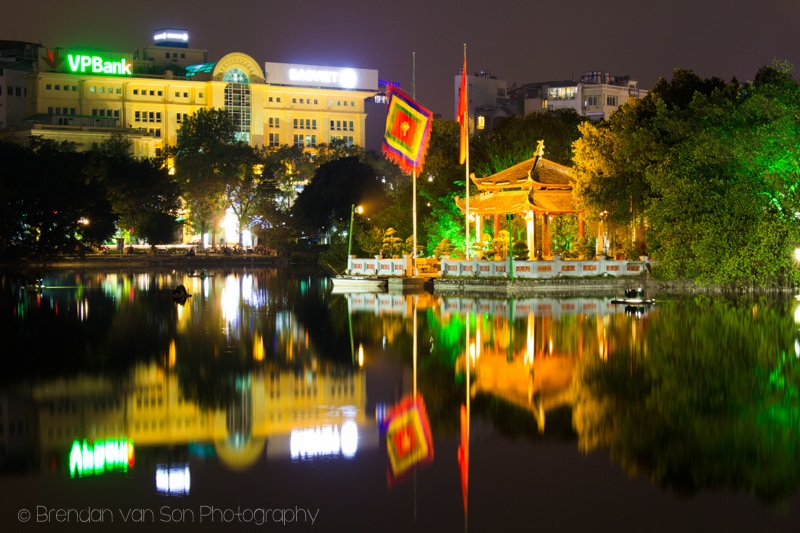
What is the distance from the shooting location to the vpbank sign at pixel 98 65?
419 feet

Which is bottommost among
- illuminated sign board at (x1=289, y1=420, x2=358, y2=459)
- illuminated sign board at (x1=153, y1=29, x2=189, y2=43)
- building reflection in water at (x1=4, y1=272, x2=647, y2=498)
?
illuminated sign board at (x1=289, y1=420, x2=358, y2=459)

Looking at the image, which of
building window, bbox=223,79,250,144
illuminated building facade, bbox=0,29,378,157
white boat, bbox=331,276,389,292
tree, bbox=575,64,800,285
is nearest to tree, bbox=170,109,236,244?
illuminated building facade, bbox=0,29,378,157

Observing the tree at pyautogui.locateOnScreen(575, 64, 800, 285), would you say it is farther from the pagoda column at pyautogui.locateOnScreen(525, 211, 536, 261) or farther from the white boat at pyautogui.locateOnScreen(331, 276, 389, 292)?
the white boat at pyautogui.locateOnScreen(331, 276, 389, 292)

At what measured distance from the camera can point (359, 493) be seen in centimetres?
1298

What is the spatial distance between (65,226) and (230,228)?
54.4m

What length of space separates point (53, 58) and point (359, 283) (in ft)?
301

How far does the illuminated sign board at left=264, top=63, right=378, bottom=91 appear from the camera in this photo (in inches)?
5527

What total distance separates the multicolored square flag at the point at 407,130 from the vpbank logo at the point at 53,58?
303 ft

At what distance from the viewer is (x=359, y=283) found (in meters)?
49.4

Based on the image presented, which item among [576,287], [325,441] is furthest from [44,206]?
[325,441]

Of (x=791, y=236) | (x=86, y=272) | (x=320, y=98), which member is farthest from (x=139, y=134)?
(x=791, y=236)

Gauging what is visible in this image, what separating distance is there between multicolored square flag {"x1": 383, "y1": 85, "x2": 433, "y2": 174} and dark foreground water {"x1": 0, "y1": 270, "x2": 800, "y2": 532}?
15.1m

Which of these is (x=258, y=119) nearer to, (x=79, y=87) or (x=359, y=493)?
(x=79, y=87)

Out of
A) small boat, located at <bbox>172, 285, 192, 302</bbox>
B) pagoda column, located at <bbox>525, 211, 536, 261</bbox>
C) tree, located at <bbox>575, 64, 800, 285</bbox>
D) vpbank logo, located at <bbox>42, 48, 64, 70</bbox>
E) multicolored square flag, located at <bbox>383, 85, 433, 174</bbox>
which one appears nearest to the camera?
tree, located at <bbox>575, 64, 800, 285</bbox>
